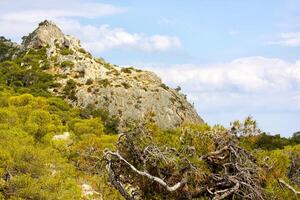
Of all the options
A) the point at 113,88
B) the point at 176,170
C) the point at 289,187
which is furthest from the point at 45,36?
the point at 289,187

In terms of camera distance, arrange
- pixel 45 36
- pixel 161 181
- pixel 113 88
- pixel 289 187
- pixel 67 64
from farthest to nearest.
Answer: pixel 45 36 → pixel 67 64 → pixel 113 88 → pixel 289 187 → pixel 161 181

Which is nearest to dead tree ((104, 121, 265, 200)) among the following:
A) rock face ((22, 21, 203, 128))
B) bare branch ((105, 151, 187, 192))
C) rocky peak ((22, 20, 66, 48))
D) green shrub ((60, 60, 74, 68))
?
bare branch ((105, 151, 187, 192))

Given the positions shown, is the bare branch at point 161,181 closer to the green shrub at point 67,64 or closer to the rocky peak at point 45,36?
the green shrub at point 67,64

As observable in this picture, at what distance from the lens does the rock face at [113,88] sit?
4065 inches

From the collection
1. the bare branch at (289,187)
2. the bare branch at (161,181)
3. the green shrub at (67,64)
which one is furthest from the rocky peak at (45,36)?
the bare branch at (161,181)

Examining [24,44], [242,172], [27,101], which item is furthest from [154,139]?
[24,44]

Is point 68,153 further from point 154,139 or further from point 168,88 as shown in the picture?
point 168,88

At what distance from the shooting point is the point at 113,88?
348ft

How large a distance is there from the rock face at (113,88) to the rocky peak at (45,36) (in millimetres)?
2032

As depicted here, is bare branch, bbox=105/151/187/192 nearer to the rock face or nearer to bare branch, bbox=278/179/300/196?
bare branch, bbox=278/179/300/196

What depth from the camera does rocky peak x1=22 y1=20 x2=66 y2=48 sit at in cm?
12850

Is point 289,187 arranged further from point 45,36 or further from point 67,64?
point 45,36

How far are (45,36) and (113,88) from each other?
104 ft

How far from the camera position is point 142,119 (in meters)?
14.0
